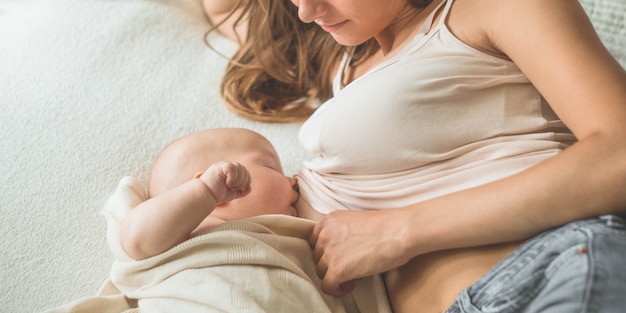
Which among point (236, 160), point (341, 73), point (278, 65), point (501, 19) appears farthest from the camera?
point (278, 65)

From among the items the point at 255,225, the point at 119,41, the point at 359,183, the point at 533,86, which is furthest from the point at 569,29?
the point at 119,41

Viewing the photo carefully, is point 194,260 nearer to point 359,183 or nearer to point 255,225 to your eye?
point 255,225

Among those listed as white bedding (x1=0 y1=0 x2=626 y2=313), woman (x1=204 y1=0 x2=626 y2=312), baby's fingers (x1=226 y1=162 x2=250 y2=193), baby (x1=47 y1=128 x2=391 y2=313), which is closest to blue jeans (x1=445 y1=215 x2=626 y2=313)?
woman (x1=204 y1=0 x2=626 y2=312)

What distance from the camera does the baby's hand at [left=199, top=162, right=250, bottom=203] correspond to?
108cm

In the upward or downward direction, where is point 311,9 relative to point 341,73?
upward

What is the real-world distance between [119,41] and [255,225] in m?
0.77

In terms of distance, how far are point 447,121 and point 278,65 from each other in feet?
2.23

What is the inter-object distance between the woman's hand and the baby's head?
5.5 inches

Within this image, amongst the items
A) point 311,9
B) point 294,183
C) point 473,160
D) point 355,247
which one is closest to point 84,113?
point 294,183

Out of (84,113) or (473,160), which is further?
(84,113)

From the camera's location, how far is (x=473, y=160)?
41.6 inches

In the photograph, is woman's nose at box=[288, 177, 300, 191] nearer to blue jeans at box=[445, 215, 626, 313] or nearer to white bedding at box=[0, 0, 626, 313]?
white bedding at box=[0, 0, 626, 313]

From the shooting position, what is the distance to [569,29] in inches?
36.4

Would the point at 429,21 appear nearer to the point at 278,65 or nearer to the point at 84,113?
the point at 278,65
